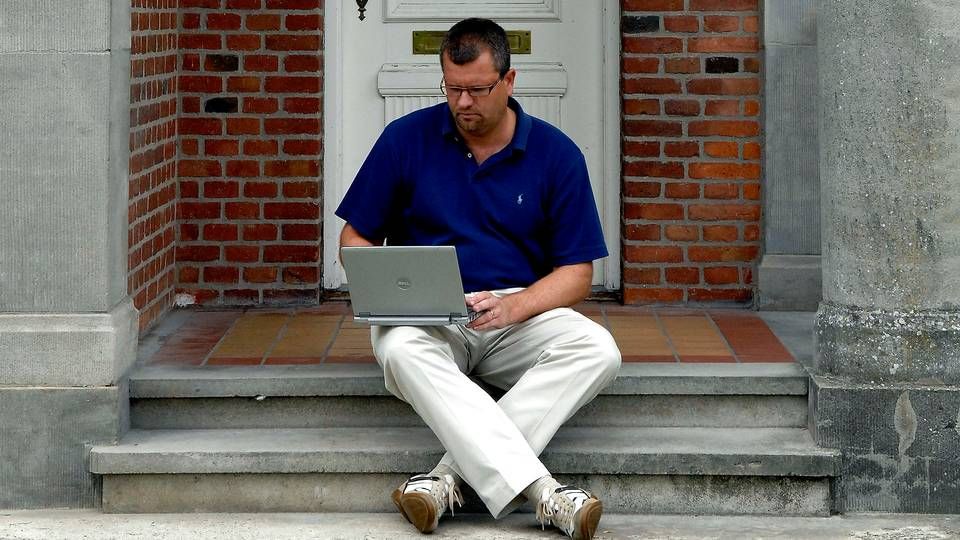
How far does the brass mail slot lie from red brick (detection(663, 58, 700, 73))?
2.03 ft

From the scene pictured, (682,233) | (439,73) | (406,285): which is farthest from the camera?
(439,73)

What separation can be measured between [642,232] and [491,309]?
196 cm

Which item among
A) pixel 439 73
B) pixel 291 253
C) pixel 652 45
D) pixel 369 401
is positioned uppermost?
pixel 652 45

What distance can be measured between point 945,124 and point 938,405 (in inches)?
35.6

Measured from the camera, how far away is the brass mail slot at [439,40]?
7078 mm

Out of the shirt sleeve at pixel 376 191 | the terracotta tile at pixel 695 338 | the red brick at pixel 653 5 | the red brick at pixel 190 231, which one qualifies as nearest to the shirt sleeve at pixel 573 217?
the shirt sleeve at pixel 376 191

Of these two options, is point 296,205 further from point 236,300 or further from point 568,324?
point 568,324

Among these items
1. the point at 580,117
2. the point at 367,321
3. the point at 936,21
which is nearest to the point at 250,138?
the point at 580,117

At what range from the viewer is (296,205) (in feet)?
22.9

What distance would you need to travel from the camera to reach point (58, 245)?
17.4ft

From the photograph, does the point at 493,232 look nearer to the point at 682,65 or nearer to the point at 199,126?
the point at 682,65

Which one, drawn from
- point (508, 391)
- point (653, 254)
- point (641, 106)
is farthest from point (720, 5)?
point (508, 391)

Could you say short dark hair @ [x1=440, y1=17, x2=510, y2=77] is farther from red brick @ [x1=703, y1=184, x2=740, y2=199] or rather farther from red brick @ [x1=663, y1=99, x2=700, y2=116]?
red brick @ [x1=703, y1=184, x2=740, y2=199]

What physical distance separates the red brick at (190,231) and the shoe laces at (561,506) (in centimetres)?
265
